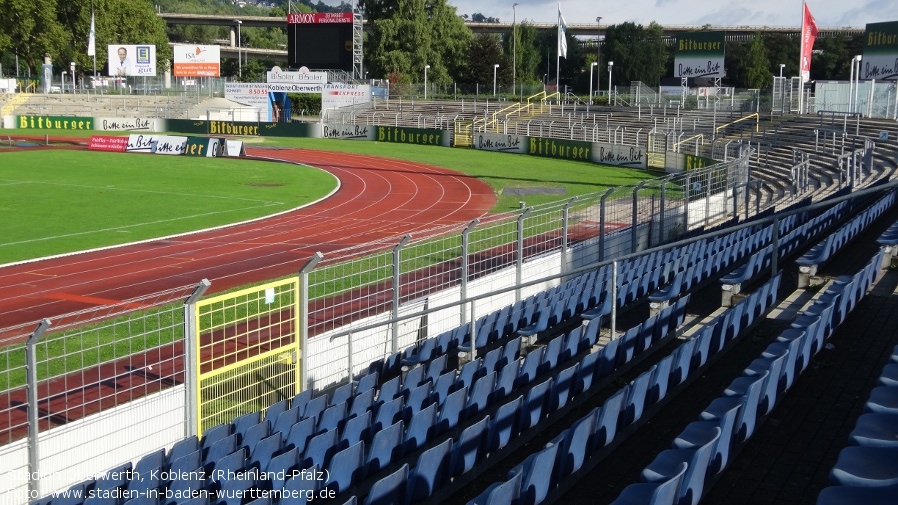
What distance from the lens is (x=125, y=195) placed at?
33625 mm

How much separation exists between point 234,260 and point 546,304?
421 inches

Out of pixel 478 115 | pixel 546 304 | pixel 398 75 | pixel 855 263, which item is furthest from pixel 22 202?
pixel 398 75

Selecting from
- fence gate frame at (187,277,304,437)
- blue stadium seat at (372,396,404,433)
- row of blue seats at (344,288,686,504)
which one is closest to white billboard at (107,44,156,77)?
fence gate frame at (187,277,304,437)

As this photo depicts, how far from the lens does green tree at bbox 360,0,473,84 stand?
305 feet

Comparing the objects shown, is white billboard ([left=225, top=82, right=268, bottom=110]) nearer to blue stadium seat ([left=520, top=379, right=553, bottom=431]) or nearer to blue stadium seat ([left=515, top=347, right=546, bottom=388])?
blue stadium seat ([left=515, top=347, right=546, bottom=388])

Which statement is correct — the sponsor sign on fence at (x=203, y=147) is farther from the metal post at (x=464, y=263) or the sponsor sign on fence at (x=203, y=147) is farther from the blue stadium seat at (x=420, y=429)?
the blue stadium seat at (x=420, y=429)

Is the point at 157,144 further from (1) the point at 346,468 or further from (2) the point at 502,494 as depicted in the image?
(2) the point at 502,494

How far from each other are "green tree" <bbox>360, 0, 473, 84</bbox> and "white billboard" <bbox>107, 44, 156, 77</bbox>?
73.8 ft

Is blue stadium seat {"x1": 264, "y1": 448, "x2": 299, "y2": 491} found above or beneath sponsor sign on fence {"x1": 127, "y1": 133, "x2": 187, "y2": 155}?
beneath

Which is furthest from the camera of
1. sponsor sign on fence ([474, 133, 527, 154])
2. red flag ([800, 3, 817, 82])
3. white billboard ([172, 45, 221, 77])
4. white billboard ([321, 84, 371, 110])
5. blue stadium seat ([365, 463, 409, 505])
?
white billboard ([172, 45, 221, 77])

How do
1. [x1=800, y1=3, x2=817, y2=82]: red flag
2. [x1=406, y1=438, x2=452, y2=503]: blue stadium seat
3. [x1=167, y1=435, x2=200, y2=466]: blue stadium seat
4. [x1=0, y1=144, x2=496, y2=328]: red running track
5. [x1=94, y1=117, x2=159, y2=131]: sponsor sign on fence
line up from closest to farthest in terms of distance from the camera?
[x1=406, y1=438, x2=452, y2=503]: blue stadium seat, [x1=167, y1=435, x2=200, y2=466]: blue stadium seat, [x1=0, y1=144, x2=496, y2=328]: red running track, [x1=800, y1=3, x2=817, y2=82]: red flag, [x1=94, y1=117, x2=159, y2=131]: sponsor sign on fence

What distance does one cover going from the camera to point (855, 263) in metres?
15.1

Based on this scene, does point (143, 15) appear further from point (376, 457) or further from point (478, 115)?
point (376, 457)

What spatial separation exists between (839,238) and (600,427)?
8864 mm
